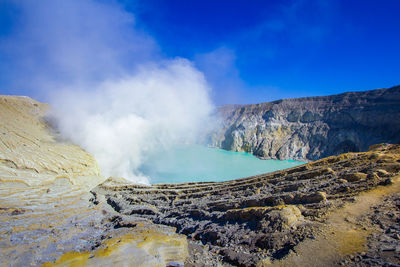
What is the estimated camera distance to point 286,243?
854 centimetres

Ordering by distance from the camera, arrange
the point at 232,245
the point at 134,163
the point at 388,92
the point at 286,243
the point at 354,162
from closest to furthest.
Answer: the point at 286,243 → the point at 232,245 → the point at 354,162 → the point at 134,163 → the point at 388,92

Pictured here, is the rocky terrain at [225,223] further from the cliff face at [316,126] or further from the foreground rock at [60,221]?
the cliff face at [316,126]

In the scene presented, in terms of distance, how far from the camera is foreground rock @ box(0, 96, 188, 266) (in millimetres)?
11203

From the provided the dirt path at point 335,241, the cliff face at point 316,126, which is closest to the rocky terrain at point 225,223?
the dirt path at point 335,241

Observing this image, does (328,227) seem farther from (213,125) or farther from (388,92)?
(213,125)

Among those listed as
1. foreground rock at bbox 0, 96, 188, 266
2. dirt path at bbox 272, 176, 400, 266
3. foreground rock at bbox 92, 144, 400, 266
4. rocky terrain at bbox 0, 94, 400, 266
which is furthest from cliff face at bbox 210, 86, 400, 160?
dirt path at bbox 272, 176, 400, 266

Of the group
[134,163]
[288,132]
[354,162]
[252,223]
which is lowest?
[252,223]

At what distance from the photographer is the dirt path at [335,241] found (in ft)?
23.4

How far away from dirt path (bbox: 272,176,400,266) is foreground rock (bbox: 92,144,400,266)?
137 millimetres

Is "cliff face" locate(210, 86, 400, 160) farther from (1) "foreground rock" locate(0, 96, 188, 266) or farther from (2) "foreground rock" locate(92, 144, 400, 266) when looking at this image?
(1) "foreground rock" locate(0, 96, 188, 266)

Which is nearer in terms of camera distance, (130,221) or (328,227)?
(328,227)

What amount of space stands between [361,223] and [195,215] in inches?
402

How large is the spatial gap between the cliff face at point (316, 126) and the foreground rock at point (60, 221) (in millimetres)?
66133

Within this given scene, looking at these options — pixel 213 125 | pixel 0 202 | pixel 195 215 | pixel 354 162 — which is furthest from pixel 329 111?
pixel 0 202
